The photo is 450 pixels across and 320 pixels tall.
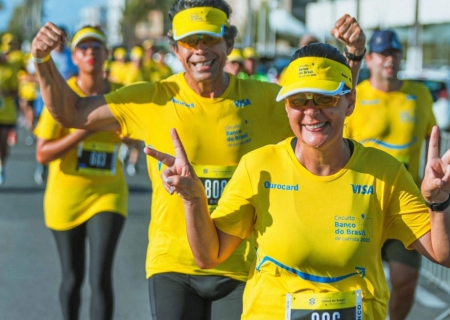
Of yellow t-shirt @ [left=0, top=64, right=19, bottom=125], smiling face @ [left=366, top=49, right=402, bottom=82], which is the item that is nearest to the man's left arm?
smiling face @ [left=366, top=49, right=402, bottom=82]

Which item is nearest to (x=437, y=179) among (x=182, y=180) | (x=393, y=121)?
A: (x=182, y=180)

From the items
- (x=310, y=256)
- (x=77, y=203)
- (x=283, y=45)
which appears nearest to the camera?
(x=310, y=256)

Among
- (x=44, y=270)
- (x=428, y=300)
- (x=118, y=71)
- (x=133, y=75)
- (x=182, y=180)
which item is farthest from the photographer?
(x=118, y=71)

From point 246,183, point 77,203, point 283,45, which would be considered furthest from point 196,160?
point 283,45

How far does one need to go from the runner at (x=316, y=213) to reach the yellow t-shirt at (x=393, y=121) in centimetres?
303

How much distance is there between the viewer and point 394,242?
6637 millimetres

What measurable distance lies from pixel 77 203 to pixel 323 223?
313cm

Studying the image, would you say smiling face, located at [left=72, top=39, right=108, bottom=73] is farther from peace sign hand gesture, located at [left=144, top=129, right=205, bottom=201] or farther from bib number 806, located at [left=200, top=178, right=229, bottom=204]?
peace sign hand gesture, located at [left=144, top=129, right=205, bottom=201]

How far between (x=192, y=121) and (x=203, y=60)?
0.97ft

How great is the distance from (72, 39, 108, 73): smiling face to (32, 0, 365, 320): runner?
67.6 inches

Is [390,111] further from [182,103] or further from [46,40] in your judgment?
[46,40]

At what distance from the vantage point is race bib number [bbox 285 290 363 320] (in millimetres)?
3680

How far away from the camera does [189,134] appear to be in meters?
4.87

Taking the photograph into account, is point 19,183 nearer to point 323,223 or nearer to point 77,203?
point 77,203
